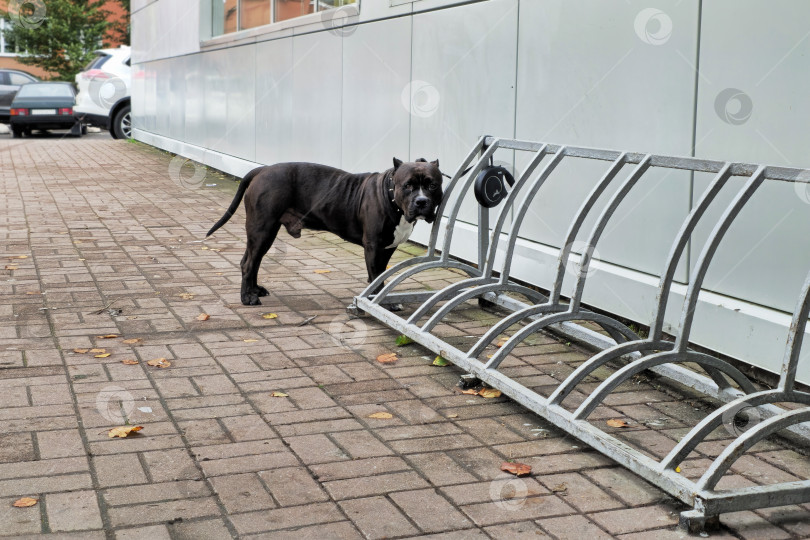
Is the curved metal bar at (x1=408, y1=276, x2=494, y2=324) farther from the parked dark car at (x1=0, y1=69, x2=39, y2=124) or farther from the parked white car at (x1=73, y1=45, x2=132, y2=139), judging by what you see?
the parked dark car at (x1=0, y1=69, x2=39, y2=124)

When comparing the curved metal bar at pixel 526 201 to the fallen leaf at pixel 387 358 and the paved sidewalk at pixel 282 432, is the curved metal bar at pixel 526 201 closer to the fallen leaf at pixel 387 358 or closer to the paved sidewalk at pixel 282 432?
the paved sidewalk at pixel 282 432

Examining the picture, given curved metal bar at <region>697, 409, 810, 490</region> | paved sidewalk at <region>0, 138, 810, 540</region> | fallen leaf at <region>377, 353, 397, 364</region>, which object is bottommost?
paved sidewalk at <region>0, 138, 810, 540</region>

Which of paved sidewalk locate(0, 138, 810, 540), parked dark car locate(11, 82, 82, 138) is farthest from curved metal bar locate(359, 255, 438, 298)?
parked dark car locate(11, 82, 82, 138)

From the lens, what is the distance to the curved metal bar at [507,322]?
475 cm

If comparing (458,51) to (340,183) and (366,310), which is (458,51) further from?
(366,310)

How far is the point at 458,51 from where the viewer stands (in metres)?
8.24

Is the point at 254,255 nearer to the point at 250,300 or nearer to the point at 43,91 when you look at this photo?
the point at 250,300

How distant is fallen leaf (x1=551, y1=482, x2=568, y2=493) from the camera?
359 cm

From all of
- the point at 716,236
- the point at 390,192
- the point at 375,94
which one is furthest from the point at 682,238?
the point at 375,94

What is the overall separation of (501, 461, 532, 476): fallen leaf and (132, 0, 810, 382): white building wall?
68.9 inches

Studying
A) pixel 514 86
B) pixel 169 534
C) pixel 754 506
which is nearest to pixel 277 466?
pixel 169 534

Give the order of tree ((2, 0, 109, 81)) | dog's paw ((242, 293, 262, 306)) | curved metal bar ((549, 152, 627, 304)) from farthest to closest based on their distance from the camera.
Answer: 1. tree ((2, 0, 109, 81))
2. dog's paw ((242, 293, 262, 306))
3. curved metal bar ((549, 152, 627, 304))

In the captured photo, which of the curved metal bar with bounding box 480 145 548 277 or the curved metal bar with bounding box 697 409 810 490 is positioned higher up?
the curved metal bar with bounding box 480 145 548 277

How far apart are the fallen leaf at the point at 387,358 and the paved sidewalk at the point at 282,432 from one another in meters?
0.06
